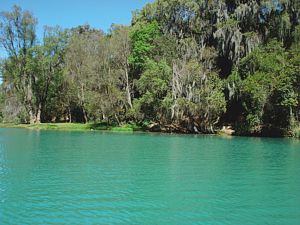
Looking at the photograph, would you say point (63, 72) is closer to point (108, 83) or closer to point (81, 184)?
point (108, 83)

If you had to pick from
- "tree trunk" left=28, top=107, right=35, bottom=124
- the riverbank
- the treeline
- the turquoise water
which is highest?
the treeline

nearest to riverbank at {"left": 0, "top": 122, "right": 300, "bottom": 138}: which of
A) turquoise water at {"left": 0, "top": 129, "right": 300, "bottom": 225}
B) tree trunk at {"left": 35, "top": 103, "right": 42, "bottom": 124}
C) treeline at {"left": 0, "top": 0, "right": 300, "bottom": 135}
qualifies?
treeline at {"left": 0, "top": 0, "right": 300, "bottom": 135}

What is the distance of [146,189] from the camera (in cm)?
1461

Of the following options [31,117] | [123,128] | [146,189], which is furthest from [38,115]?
[146,189]

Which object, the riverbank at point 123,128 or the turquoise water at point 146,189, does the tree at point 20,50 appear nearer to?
the riverbank at point 123,128

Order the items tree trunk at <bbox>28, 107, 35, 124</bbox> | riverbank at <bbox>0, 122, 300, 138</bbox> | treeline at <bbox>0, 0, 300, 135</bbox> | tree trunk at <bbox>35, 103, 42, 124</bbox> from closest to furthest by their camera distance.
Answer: treeline at <bbox>0, 0, 300, 135</bbox>
riverbank at <bbox>0, 122, 300, 138</bbox>
tree trunk at <bbox>28, 107, 35, 124</bbox>
tree trunk at <bbox>35, 103, 42, 124</bbox>

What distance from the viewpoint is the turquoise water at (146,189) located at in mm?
11188

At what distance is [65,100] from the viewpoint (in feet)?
215

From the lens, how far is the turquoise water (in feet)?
36.7

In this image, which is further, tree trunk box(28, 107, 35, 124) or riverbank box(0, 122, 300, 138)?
tree trunk box(28, 107, 35, 124)

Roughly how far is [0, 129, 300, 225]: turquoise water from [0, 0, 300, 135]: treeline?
20.3 meters

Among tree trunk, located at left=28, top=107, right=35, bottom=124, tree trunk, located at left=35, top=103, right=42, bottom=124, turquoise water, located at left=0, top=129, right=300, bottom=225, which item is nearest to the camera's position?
turquoise water, located at left=0, top=129, right=300, bottom=225

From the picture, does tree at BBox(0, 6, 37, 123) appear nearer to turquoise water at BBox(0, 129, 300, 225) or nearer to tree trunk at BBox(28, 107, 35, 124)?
tree trunk at BBox(28, 107, 35, 124)

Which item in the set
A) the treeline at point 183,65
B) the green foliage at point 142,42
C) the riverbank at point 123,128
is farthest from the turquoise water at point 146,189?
the green foliage at point 142,42
